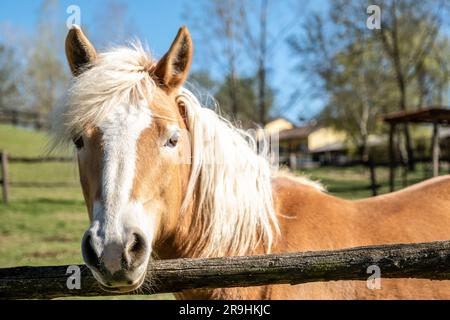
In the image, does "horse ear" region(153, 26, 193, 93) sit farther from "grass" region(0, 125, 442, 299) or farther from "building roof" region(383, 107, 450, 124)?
"building roof" region(383, 107, 450, 124)

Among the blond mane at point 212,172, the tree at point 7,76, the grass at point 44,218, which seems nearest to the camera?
the blond mane at point 212,172

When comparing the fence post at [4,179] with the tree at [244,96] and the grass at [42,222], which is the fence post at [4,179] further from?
the tree at [244,96]

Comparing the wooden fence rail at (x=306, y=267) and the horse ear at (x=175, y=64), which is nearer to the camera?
the wooden fence rail at (x=306, y=267)

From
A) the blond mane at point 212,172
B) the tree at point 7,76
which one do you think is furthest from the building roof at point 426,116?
the tree at point 7,76

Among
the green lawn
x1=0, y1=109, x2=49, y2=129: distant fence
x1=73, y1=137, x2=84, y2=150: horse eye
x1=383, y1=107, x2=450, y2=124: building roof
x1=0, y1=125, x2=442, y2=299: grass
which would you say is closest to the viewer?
x1=73, y1=137, x2=84, y2=150: horse eye

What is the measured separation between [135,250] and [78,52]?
51.5 inches

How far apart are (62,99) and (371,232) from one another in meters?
2.04

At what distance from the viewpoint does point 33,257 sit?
25.6ft

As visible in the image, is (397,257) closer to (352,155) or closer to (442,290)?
(442,290)

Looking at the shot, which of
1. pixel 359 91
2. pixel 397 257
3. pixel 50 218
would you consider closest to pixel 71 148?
pixel 397 257

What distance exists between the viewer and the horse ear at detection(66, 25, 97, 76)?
2.45 m

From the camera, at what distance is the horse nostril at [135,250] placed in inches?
70.2

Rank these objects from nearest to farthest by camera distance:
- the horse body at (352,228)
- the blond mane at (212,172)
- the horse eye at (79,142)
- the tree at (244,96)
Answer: the horse eye at (79,142), the blond mane at (212,172), the horse body at (352,228), the tree at (244,96)

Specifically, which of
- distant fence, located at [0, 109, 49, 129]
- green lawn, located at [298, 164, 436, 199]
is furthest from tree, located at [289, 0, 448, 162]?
distant fence, located at [0, 109, 49, 129]
